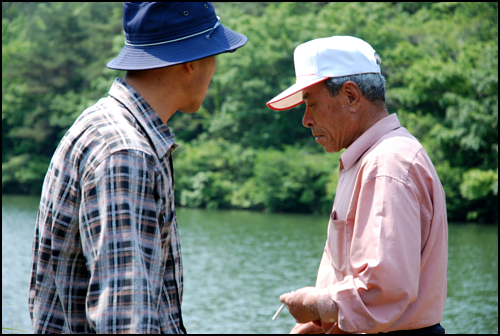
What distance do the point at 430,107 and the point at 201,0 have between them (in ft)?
72.1

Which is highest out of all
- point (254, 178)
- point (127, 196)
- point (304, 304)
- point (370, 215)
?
point (127, 196)

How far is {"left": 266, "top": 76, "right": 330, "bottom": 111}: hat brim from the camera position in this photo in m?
1.71

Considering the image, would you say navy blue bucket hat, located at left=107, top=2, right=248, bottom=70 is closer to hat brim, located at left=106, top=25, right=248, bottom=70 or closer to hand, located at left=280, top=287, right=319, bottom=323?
hat brim, located at left=106, top=25, right=248, bottom=70

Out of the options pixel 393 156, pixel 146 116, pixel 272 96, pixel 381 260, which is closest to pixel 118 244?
pixel 146 116

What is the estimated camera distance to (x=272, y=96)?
97.9 feet

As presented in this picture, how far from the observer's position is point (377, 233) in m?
1.42

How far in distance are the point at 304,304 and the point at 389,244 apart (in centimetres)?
33

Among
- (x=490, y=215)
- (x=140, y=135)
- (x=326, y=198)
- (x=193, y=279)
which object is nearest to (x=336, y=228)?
(x=140, y=135)

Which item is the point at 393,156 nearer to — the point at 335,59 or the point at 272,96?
the point at 335,59

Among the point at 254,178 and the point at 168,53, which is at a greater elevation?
the point at 168,53

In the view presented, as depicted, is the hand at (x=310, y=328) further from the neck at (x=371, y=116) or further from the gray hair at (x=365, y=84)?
the gray hair at (x=365, y=84)

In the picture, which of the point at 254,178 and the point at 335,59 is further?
the point at 254,178

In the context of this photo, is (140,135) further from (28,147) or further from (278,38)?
(28,147)

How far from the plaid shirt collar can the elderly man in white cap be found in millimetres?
628
